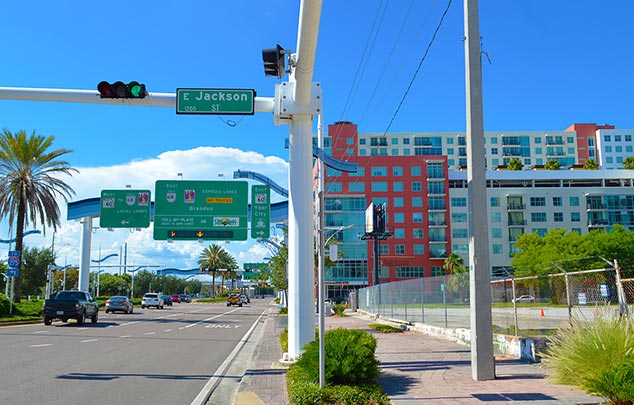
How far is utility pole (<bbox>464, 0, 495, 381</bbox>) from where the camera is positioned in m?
10.6

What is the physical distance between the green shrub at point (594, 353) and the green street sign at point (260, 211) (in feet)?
73.4

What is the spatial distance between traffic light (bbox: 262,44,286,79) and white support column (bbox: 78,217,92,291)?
30.3 metres

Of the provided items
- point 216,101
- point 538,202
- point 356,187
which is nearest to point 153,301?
point 356,187

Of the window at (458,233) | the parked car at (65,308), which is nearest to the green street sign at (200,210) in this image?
the parked car at (65,308)

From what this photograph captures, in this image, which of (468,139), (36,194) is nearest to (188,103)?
(468,139)

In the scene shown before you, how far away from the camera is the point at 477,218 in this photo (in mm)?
10930

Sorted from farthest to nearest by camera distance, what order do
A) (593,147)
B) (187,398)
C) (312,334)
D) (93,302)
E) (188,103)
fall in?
(593,147) → (93,302) → (188,103) → (312,334) → (187,398)

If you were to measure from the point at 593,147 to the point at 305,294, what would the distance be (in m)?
141

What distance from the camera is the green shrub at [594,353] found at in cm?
822

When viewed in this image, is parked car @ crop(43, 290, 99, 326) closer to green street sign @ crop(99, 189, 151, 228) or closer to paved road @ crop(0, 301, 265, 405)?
green street sign @ crop(99, 189, 151, 228)

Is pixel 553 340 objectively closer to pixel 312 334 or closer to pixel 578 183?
pixel 312 334

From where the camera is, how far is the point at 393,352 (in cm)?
1650

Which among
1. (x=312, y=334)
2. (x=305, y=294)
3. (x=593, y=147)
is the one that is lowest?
(x=312, y=334)

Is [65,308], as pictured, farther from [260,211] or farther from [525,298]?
[525,298]
